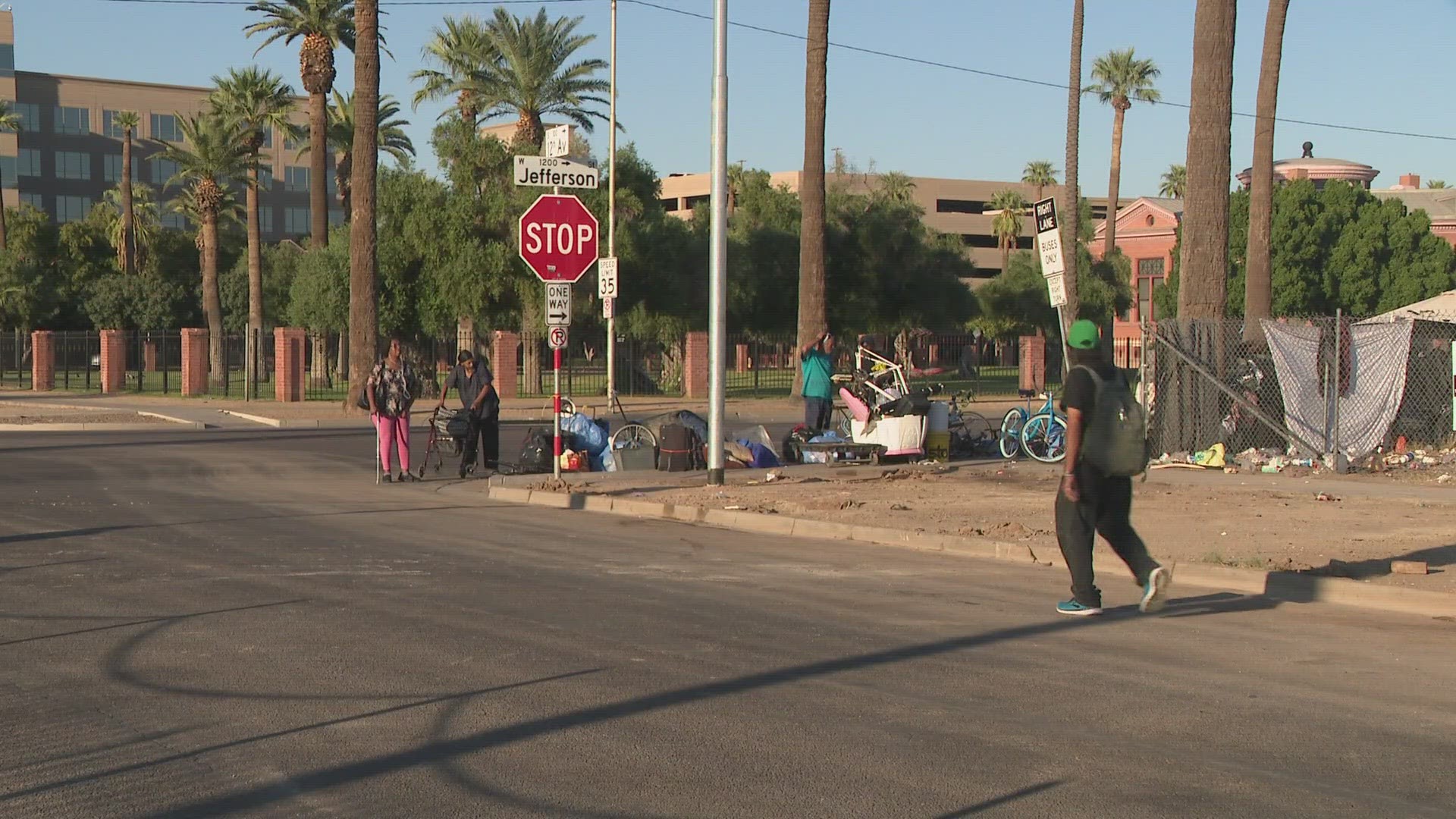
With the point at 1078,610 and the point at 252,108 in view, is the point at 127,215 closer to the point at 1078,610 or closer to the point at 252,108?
the point at 252,108

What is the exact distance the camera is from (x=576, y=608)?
9641 millimetres

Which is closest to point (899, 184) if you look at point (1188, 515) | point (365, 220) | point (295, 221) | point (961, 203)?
point (961, 203)

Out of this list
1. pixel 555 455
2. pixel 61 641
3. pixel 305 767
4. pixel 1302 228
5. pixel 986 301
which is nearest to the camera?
pixel 305 767

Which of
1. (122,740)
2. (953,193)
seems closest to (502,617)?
(122,740)

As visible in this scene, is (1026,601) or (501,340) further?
(501,340)

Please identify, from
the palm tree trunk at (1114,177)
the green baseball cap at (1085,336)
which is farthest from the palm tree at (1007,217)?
the green baseball cap at (1085,336)

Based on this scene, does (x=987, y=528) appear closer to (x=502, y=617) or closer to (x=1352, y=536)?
(x=1352, y=536)

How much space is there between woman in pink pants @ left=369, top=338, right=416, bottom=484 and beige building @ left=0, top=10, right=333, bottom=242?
82255 millimetres

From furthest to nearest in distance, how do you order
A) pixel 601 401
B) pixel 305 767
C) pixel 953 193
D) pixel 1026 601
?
pixel 953 193 < pixel 601 401 < pixel 1026 601 < pixel 305 767

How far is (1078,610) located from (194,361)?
38.0m

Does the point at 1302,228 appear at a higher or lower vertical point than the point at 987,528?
higher

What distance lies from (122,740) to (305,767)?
956mm

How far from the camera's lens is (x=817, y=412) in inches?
846

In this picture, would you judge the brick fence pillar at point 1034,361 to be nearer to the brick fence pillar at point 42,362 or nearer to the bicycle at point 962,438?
the bicycle at point 962,438
